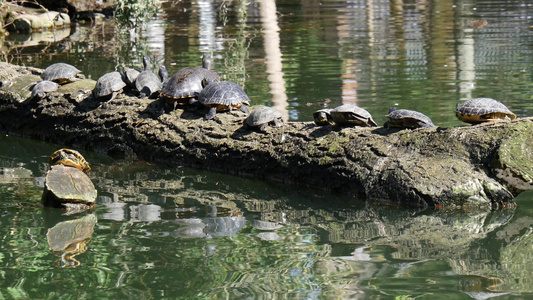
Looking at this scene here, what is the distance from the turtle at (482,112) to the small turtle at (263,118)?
5.93 feet

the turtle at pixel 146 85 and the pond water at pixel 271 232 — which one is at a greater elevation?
the turtle at pixel 146 85

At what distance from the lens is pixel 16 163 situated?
806 cm

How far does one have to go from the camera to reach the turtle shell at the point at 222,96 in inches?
292

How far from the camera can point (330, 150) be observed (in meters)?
6.41

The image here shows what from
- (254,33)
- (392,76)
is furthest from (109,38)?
(392,76)

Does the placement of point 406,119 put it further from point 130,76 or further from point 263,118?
point 130,76

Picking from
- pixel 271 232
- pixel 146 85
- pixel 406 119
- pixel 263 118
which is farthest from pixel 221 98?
pixel 271 232

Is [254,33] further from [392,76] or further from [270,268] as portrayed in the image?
[270,268]

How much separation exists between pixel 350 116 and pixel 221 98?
1.64 metres

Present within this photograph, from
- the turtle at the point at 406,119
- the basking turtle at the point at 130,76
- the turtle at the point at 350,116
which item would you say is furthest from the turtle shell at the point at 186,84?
the turtle at the point at 406,119

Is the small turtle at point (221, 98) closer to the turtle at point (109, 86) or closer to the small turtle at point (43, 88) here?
the turtle at point (109, 86)

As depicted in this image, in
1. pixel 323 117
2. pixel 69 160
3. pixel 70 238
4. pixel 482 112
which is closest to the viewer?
pixel 70 238

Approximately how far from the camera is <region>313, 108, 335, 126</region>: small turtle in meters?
6.60

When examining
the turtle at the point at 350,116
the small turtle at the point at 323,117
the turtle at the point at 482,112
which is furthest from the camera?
the small turtle at the point at 323,117
